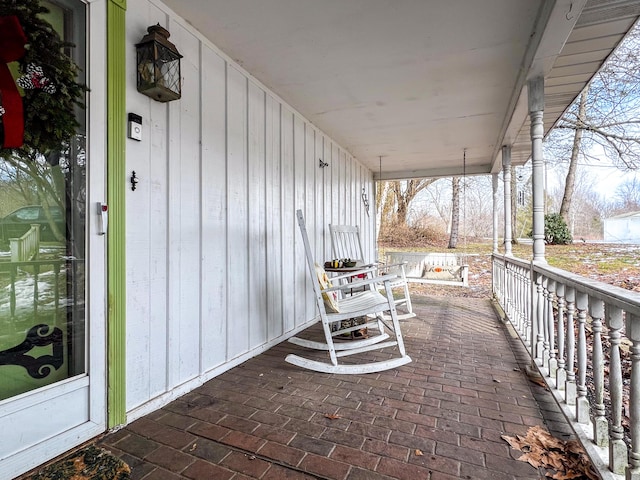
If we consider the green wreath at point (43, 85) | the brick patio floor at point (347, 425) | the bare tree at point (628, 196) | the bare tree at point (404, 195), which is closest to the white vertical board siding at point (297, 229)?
the brick patio floor at point (347, 425)

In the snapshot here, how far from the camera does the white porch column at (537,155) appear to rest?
8.02ft

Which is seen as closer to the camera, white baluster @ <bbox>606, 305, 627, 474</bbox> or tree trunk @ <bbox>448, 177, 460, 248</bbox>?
white baluster @ <bbox>606, 305, 627, 474</bbox>

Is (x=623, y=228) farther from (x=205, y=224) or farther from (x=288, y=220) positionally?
(x=205, y=224)

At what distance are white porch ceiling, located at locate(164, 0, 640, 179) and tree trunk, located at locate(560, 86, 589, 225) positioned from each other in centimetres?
362

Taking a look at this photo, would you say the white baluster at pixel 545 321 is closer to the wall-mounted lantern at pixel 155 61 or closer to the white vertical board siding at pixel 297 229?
the white vertical board siding at pixel 297 229

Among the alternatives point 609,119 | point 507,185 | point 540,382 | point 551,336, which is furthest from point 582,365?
point 609,119

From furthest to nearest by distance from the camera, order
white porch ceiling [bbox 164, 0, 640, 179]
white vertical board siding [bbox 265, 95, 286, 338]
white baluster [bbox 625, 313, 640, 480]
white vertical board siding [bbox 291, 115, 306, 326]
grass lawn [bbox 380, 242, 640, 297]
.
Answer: grass lawn [bbox 380, 242, 640, 297] → white vertical board siding [bbox 291, 115, 306, 326] → white vertical board siding [bbox 265, 95, 286, 338] → white porch ceiling [bbox 164, 0, 640, 179] → white baluster [bbox 625, 313, 640, 480]

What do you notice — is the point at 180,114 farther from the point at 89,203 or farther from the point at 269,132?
the point at 269,132

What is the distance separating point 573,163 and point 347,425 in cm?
851

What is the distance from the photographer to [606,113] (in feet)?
19.6

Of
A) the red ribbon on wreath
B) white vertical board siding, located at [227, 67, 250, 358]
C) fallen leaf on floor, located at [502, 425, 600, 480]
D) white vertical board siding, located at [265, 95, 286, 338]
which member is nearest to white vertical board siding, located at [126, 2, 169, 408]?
the red ribbon on wreath

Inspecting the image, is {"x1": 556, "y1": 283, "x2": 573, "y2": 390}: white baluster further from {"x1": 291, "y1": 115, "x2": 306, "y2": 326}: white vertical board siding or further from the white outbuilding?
the white outbuilding

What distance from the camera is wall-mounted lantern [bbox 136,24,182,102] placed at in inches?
73.2

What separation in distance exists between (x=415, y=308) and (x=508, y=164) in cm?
227
